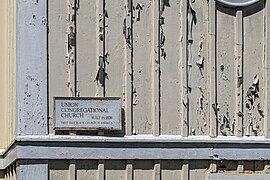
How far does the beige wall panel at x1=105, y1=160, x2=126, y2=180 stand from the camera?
7000mm

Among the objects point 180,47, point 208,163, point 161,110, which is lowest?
point 208,163

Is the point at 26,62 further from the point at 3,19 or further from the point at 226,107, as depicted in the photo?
the point at 226,107

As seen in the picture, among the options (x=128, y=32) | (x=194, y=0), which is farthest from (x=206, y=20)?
(x=128, y=32)

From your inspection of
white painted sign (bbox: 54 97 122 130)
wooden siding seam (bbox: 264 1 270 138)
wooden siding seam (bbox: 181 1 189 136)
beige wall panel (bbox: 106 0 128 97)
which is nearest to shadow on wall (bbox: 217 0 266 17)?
wooden siding seam (bbox: 264 1 270 138)

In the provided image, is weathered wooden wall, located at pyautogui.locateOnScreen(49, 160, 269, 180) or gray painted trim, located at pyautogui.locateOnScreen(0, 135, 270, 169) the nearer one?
gray painted trim, located at pyautogui.locateOnScreen(0, 135, 270, 169)

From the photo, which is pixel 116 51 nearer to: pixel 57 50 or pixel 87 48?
pixel 87 48

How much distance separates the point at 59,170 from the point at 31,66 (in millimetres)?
864

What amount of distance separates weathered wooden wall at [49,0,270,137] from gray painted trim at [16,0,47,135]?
0.28 feet

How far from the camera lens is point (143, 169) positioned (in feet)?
23.2

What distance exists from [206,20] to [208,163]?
4.00ft

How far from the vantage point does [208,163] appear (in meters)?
7.25

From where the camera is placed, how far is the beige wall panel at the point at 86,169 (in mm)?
6934

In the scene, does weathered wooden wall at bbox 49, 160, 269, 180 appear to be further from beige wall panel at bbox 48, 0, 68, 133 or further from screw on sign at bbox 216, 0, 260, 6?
screw on sign at bbox 216, 0, 260, 6

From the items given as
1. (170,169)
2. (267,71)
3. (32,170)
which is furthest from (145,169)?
(267,71)
